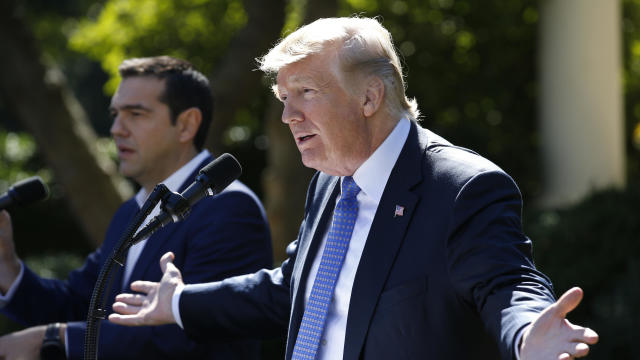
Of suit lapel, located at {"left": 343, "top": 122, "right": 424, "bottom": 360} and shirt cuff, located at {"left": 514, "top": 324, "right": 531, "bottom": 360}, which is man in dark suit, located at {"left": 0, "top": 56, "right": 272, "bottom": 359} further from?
shirt cuff, located at {"left": 514, "top": 324, "right": 531, "bottom": 360}

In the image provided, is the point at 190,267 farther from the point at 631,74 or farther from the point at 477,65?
the point at 631,74

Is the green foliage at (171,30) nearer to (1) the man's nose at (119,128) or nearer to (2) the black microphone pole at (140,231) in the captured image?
(1) the man's nose at (119,128)

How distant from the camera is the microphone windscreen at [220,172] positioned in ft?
9.19

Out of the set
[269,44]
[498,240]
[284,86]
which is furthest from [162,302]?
[269,44]

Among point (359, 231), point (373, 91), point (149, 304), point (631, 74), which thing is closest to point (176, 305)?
point (149, 304)

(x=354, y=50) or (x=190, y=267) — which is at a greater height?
(x=354, y=50)

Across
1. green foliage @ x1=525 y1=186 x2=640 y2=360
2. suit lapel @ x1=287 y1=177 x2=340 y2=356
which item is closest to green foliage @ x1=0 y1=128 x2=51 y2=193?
green foliage @ x1=525 y1=186 x2=640 y2=360

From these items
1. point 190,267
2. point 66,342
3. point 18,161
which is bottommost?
point 18,161

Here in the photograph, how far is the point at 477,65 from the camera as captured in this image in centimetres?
1338

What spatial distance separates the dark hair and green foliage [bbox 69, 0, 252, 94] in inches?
367

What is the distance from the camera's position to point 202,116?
4125 mm

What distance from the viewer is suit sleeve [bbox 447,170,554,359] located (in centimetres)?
220

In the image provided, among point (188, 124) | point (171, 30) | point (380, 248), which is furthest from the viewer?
point (171, 30)

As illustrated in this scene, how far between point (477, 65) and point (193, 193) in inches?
439
